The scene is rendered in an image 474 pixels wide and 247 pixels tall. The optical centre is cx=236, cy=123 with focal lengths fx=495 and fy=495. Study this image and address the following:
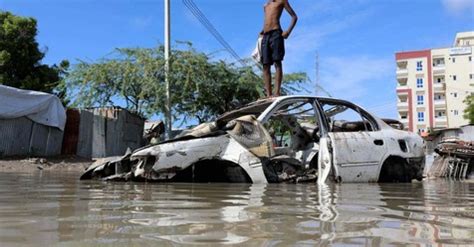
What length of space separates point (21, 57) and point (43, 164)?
41.0 ft

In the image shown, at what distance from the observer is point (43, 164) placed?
41.3ft

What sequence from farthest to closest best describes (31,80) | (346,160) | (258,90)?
1. (31,80)
2. (258,90)
3. (346,160)

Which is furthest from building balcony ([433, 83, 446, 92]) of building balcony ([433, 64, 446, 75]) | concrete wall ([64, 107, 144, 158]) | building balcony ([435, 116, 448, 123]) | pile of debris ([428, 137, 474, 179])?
concrete wall ([64, 107, 144, 158])

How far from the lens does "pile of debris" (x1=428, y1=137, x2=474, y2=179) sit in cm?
1512

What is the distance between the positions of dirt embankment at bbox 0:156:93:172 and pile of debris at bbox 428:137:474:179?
1036cm

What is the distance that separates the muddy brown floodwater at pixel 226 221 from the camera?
217cm

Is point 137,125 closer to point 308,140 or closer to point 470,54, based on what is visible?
point 308,140

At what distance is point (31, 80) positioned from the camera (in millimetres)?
22875

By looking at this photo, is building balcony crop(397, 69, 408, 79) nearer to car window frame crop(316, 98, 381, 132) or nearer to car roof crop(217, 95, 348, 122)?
car window frame crop(316, 98, 381, 132)

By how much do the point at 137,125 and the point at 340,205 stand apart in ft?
43.8

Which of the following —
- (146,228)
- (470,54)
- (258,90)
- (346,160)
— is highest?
(470,54)

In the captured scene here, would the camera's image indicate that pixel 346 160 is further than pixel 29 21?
No

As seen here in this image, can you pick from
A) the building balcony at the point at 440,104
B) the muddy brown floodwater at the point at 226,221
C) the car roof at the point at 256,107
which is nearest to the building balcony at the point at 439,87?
the building balcony at the point at 440,104

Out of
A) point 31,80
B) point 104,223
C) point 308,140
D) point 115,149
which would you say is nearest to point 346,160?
point 308,140
